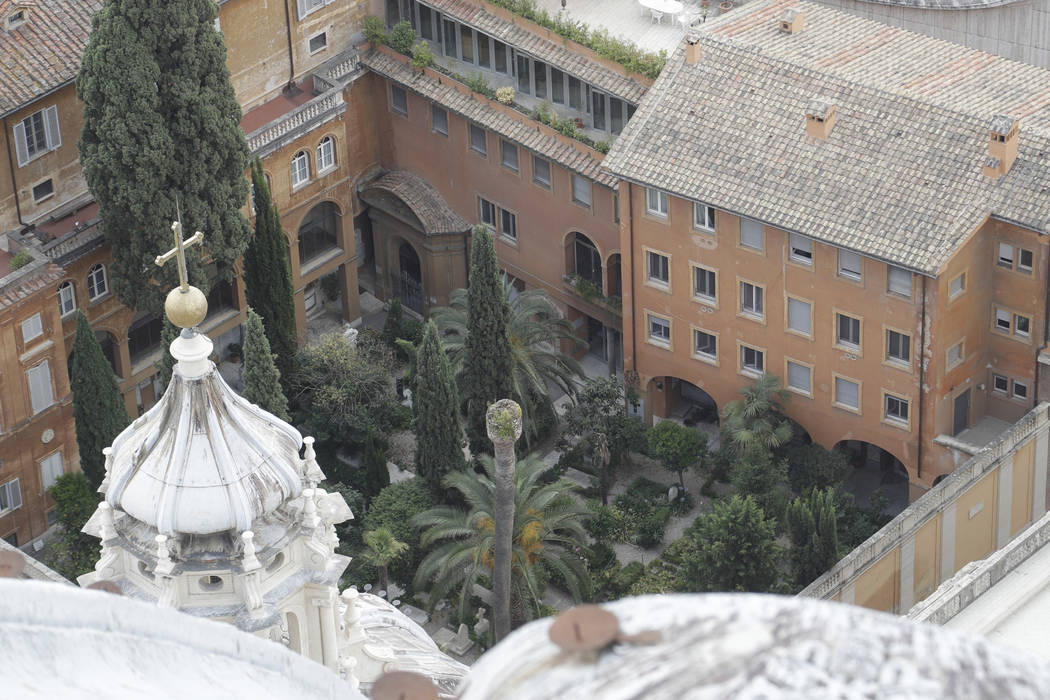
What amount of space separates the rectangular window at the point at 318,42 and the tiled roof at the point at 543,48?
3.50 m

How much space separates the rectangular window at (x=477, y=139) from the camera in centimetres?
6438

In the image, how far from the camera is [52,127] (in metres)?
57.2

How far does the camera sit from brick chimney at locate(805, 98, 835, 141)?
2082 inches

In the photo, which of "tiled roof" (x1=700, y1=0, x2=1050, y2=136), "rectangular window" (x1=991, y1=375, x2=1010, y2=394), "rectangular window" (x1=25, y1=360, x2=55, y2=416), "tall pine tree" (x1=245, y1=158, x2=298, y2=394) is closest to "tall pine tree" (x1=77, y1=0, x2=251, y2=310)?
"tall pine tree" (x1=245, y1=158, x2=298, y2=394)

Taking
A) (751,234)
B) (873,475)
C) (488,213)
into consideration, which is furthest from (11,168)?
(873,475)

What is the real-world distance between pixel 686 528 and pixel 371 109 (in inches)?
769

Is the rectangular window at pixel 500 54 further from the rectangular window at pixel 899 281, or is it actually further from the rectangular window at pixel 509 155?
the rectangular window at pixel 899 281

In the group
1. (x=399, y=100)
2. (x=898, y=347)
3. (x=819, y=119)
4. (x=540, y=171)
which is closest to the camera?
(x=819, y=119)

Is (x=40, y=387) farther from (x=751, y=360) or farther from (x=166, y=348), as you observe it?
(x=751, y=360)

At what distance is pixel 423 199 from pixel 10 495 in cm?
1785

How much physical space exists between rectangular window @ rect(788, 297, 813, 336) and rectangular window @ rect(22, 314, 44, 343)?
20840 millimetres

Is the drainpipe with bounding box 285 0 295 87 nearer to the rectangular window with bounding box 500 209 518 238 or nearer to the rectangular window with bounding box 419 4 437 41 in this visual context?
the rectangular window with bounding box 419 4 437 41

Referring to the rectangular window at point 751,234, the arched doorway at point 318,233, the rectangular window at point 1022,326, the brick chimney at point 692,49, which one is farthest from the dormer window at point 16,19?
the rectangular window at point 1022,326

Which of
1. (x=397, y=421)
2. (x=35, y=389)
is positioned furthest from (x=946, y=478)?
(x=35, y=389)
